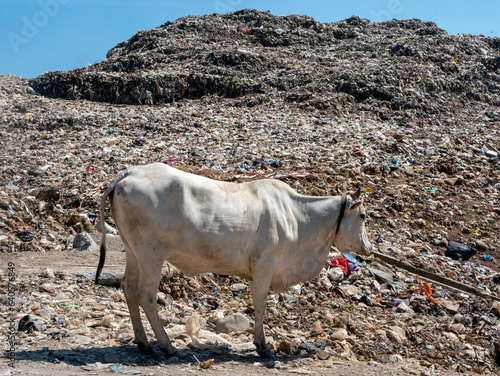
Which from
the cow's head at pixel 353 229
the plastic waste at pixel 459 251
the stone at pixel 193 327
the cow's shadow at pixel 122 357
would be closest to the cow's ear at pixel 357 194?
the cow's head at pixel 353 229

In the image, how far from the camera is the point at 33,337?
14.8 ft

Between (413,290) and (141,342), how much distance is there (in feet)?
14.3

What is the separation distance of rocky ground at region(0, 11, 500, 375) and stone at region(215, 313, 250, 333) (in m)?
0.09

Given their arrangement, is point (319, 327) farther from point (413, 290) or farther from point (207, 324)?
point (413, 290)

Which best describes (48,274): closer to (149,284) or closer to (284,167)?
(149,284)

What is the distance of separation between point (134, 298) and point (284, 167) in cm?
701

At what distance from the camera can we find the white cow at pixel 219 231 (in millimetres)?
4363

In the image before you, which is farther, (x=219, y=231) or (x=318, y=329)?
(x=318, y=329)

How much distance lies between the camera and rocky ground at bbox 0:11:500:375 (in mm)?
5355

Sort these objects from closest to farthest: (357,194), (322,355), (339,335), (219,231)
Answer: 1. (219,231)
2. (322,355)
3. (357,194)
4. (339,335)

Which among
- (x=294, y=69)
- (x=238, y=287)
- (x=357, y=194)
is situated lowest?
(x=238, y=287)

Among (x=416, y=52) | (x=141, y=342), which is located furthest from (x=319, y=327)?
(x=416, y=52)

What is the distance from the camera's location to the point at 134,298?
4.54 m

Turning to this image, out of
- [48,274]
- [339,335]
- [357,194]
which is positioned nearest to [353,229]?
[357,194]
